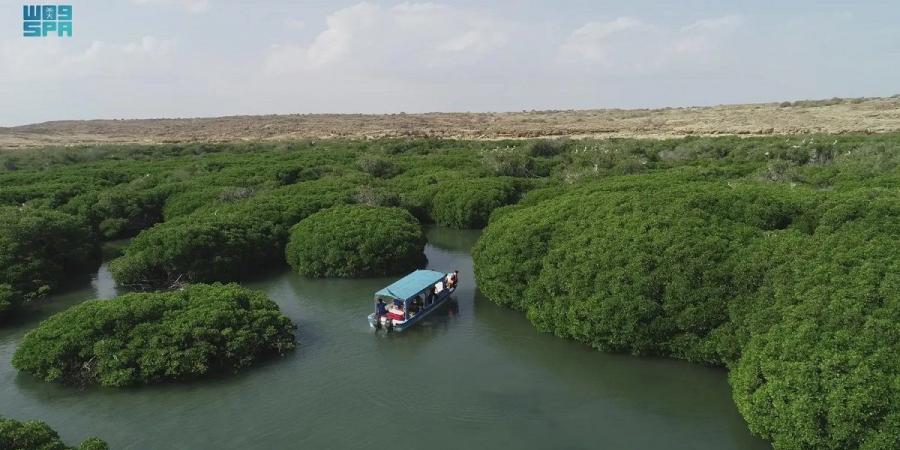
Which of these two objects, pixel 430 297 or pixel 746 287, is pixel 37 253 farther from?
pixel 746 287

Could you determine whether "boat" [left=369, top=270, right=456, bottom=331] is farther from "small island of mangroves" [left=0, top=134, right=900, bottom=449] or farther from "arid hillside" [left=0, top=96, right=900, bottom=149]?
"arid hillside" [left=0, top=96, right=900, bottom=149]

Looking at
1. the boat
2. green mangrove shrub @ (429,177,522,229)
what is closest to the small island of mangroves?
green mangrove shrub @ (429,177,522,229)

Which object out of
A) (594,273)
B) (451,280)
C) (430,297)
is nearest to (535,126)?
(451,280)

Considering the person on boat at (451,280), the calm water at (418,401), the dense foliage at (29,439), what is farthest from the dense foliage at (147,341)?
the person on boat at (451,280)

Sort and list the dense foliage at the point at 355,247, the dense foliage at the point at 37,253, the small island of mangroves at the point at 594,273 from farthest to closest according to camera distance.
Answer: the dense foliage at the point at 355,247 → the dense foliage at the point at 37,253 → the small island of mangroves at the point at 594,273

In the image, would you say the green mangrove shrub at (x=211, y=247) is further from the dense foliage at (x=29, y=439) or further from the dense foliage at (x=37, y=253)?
the dense foliage at (x=29, y=439)

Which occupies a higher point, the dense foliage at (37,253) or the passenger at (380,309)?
the dense foliage at (37,253)
